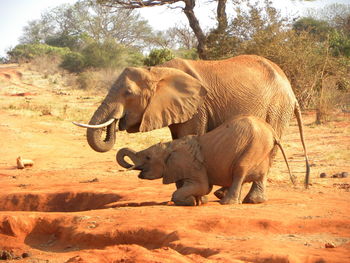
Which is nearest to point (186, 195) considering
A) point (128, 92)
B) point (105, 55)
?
point (128, 92)

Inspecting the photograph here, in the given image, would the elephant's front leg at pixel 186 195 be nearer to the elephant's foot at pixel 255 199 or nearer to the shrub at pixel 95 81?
the elephant's foot at pixel 255 199

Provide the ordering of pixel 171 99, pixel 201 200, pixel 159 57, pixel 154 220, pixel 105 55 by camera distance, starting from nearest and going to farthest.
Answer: pixel 154 220
pixel 201 200
pixel 171 99
pixel 159 57
pixel 105 55

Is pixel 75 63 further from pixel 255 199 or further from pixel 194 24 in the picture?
pixel 255 199

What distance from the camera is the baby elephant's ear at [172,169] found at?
7910 millimetres

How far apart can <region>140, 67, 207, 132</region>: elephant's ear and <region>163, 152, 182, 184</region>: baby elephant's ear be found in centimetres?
53

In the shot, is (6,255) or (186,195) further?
(186,195)

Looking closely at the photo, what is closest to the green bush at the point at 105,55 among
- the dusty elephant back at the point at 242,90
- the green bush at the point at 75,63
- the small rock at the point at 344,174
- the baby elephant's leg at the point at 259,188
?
the green bush at the point at 75,63

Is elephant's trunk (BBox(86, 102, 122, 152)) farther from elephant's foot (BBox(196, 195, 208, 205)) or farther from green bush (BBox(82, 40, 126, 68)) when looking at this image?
green bush (BBox(82, 40, 126, 68))

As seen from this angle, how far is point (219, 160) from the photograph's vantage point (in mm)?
7840

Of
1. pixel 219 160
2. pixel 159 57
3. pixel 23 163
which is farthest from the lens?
pixel 159 57

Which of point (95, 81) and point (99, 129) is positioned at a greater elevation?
point (99, 129)

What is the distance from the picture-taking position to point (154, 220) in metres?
6.59

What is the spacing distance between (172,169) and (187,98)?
97cm

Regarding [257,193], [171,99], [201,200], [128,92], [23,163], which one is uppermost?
[128,92]
